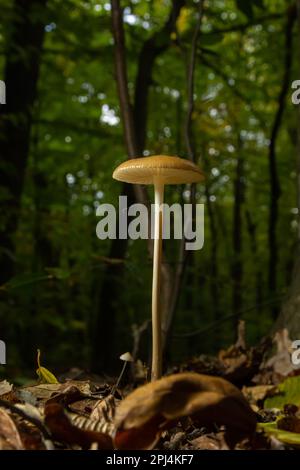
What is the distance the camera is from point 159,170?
135cm

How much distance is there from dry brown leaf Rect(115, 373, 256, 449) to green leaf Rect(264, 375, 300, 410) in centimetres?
107

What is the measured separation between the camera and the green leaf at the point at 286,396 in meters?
1.90

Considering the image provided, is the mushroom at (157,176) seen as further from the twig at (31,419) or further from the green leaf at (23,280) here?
the green leaf at (23,280)

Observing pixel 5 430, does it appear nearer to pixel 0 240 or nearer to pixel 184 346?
pixel 0 240

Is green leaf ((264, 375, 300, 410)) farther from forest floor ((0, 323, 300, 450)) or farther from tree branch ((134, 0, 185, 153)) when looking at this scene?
tree branch ((134, 0, 185, 153))

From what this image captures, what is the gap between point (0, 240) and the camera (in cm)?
497

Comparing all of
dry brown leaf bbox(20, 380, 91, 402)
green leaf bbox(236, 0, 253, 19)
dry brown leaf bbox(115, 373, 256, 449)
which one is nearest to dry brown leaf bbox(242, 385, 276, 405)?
dry brown leaf bbox(20, 380, 91, 402)

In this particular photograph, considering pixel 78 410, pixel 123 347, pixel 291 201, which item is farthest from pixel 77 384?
pixel 291 201

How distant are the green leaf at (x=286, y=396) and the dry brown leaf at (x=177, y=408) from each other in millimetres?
1070

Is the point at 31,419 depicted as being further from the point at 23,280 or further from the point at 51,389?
the point at 23,280

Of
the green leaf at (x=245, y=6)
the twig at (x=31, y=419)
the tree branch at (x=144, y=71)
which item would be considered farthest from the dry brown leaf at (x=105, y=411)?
the tree branch at (x=144, y=71)

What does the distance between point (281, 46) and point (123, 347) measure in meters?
6.11

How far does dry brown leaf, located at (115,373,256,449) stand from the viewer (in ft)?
2.67

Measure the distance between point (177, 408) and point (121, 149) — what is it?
851cm
